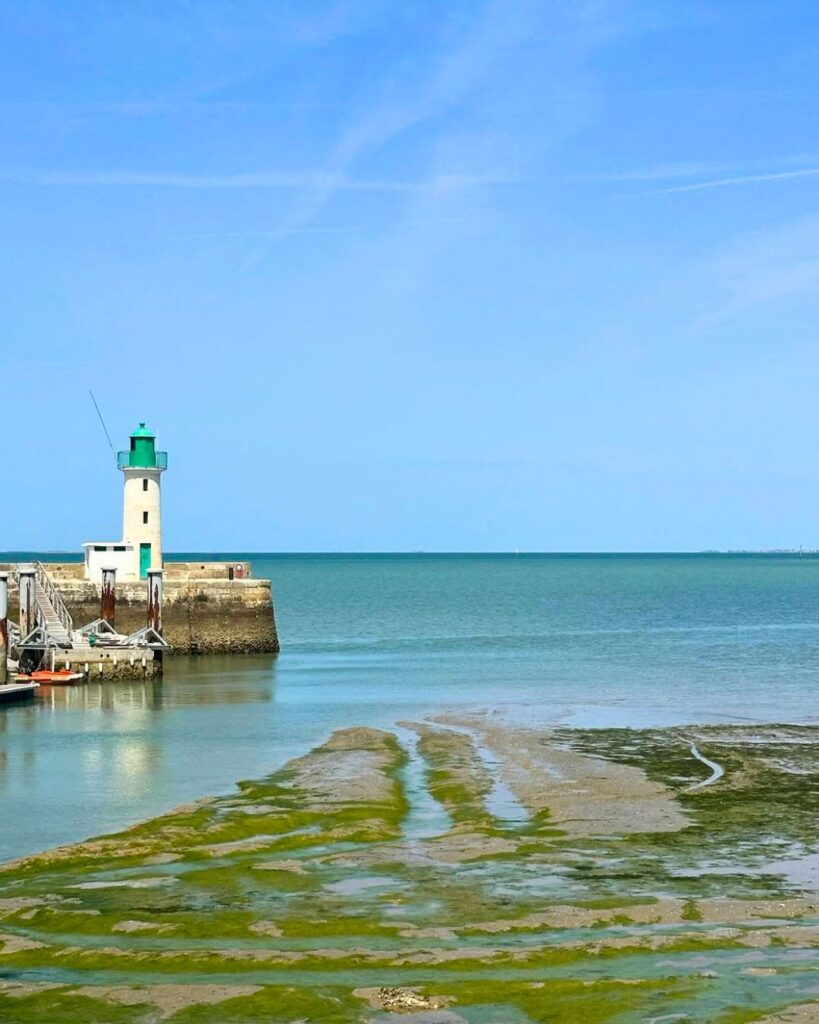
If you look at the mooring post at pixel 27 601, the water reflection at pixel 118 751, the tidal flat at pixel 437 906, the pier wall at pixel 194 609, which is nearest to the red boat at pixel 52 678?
the water reflection at pixel 118 751

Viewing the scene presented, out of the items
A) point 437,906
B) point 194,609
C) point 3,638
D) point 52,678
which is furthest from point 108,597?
point 437,906

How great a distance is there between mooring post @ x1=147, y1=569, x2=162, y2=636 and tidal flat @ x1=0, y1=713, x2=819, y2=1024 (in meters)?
34.3

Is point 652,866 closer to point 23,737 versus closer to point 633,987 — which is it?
point 633,987

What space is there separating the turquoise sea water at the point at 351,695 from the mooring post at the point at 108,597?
4013 mm

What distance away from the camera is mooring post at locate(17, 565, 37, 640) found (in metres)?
59.7

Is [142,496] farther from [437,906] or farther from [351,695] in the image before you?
[437,906]

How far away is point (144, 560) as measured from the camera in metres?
→ 70.5

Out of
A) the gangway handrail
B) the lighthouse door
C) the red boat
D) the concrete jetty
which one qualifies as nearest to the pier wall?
the concrete jetty

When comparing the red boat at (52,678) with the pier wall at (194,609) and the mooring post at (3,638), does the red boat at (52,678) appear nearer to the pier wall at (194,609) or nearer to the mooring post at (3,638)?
the mooring post at (3,638)

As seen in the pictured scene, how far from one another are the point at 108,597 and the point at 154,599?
2454 mm

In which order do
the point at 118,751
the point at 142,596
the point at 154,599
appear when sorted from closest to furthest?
the point at 118,751
the point at 154,599
the point at 142,596

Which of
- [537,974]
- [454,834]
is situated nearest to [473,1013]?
[537,974]

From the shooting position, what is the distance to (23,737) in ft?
131

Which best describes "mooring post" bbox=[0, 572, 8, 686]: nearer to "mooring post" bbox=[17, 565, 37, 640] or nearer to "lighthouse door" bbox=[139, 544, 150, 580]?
"mooring post" bbox=[17, 565, 37, 640]
